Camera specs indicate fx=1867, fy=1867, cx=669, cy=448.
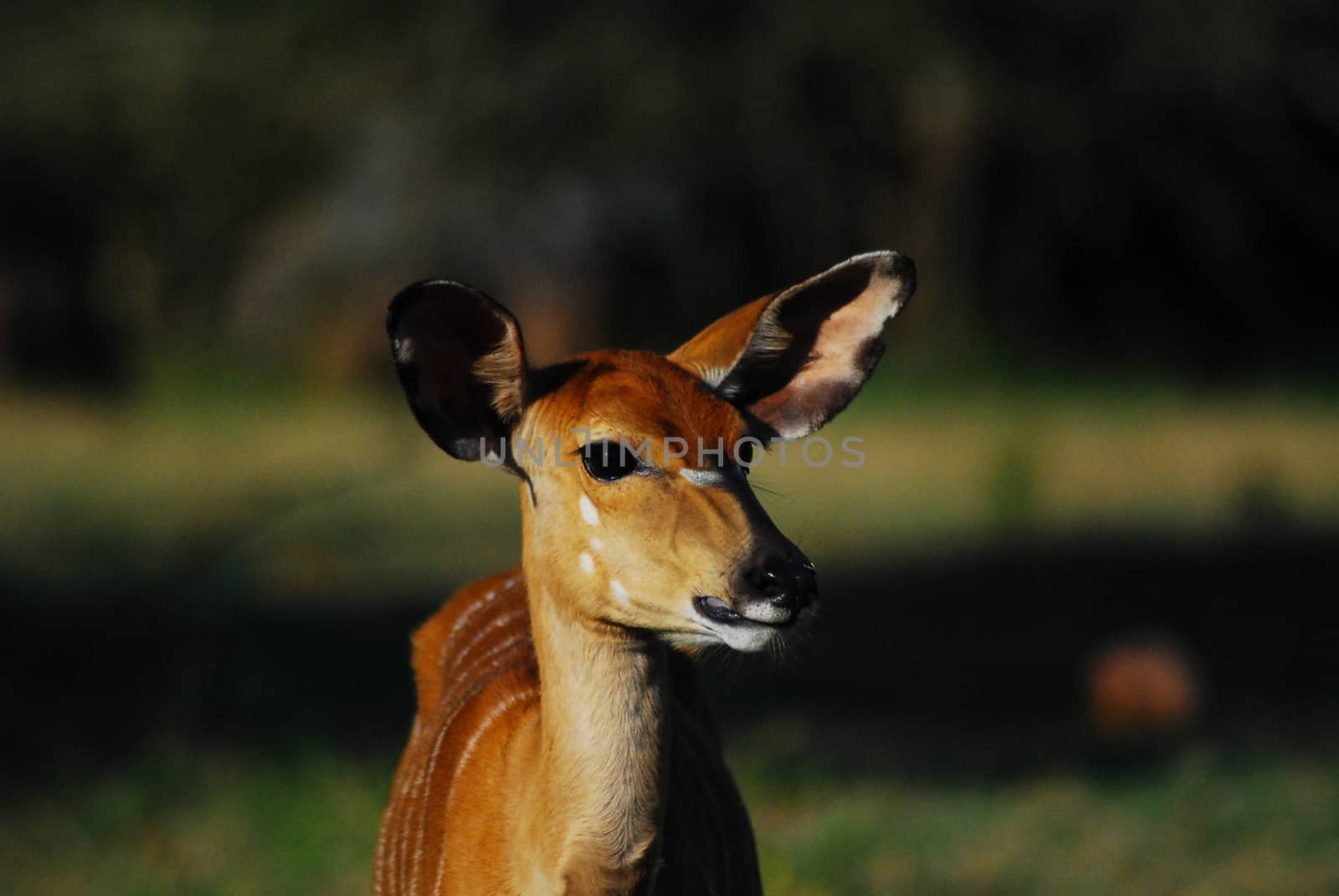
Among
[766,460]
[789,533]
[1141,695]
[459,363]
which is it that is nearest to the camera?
[459,363]

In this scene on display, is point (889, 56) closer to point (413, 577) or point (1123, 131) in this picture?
point (1123, 131)

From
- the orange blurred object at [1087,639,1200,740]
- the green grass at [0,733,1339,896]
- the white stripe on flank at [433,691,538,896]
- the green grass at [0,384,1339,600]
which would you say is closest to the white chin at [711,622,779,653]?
the white stripe on flank at [433,691,538,896]

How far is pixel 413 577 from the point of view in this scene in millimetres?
9086

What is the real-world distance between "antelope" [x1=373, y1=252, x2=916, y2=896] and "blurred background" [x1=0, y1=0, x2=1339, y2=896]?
1.81 metres

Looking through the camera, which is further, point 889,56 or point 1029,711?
point 889,56

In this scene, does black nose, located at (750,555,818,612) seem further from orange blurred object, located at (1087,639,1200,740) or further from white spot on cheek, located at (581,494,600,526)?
orange blurred object, located at (1087,639,1200,740)

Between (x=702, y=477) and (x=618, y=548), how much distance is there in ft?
0.58

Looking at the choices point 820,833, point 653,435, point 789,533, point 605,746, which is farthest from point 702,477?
point 789,533

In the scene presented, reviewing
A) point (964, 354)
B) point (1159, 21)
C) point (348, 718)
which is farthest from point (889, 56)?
point (964, 354)

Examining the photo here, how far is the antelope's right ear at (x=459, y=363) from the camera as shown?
10.0ft

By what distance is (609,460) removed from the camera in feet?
9.95

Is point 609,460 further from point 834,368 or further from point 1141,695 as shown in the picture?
point 1141,695

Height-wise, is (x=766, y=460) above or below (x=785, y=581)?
above

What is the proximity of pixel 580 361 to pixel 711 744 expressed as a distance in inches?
39.1
